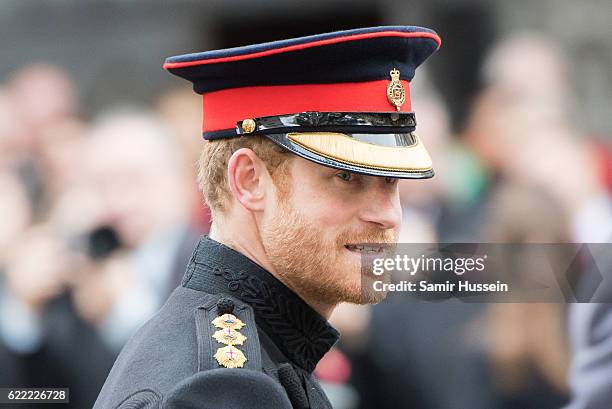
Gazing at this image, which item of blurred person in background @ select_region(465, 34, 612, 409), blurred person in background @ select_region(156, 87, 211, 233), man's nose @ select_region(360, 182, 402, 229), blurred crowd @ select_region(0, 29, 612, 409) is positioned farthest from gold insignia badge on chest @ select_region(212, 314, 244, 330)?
blurred person in background @ select_region(156, 87, 211, 233)

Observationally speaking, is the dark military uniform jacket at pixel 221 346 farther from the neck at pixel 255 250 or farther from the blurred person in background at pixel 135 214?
the blurred person in background at pixel 135 214

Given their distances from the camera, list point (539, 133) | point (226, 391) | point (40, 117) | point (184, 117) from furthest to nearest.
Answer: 1. point (40, 117)
2. point (184, 117)
3. point (539, 133)
4. point (226, 391)

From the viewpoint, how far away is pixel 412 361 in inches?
188

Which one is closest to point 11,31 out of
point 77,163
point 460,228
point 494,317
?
point 77,163

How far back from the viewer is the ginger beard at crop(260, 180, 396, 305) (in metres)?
2.18

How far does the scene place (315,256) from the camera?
2.17 metres

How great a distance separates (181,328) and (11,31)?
3986 mm

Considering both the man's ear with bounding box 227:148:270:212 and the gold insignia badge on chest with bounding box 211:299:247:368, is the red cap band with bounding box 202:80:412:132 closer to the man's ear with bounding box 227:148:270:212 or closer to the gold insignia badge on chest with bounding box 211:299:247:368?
the man's ear with bounding box 227:148:270:212

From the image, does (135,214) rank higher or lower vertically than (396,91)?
lower

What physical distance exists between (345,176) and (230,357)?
0.44 m

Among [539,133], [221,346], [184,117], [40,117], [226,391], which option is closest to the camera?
[226,391]

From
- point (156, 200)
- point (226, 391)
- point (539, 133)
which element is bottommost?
point (226, 391)

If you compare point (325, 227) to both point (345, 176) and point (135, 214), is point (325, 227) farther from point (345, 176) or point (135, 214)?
point (135, 214)

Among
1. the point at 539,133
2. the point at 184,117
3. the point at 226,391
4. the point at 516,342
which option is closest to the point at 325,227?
the point at 226,391
